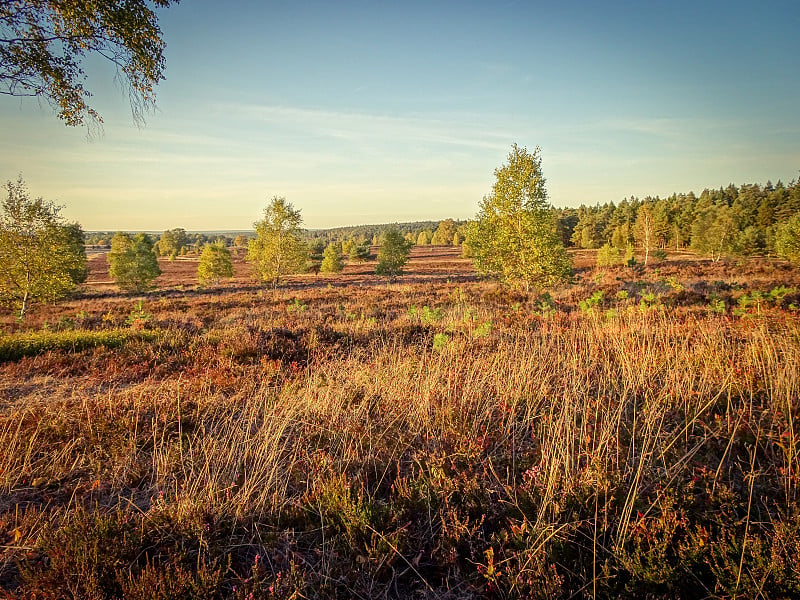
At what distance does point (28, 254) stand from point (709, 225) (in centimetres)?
7304

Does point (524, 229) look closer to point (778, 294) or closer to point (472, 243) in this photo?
point (472, 243)

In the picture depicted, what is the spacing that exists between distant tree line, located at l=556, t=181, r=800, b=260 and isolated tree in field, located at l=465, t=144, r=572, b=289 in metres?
11.7

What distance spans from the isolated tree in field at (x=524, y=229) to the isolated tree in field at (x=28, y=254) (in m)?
20.0

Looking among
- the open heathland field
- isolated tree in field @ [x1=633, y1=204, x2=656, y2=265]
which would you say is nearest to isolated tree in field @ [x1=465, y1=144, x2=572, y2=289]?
the open heathland field

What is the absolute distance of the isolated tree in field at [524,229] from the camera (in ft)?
52.5

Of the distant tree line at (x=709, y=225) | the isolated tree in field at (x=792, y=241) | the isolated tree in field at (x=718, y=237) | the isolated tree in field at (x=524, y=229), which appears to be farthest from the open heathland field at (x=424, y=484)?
the isolated tree in field at (x=718, y=237)

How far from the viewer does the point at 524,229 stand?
1623 cm

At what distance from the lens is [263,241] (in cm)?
3153

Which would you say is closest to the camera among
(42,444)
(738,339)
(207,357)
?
(42,444)

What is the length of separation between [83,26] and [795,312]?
13.9m

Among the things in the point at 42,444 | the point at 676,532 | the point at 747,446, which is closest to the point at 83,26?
the point at 42,444

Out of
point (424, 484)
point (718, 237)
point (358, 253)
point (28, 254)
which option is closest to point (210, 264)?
point (28, 254)

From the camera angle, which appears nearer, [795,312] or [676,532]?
[676,532]

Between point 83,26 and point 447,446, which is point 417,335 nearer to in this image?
point 447,446
